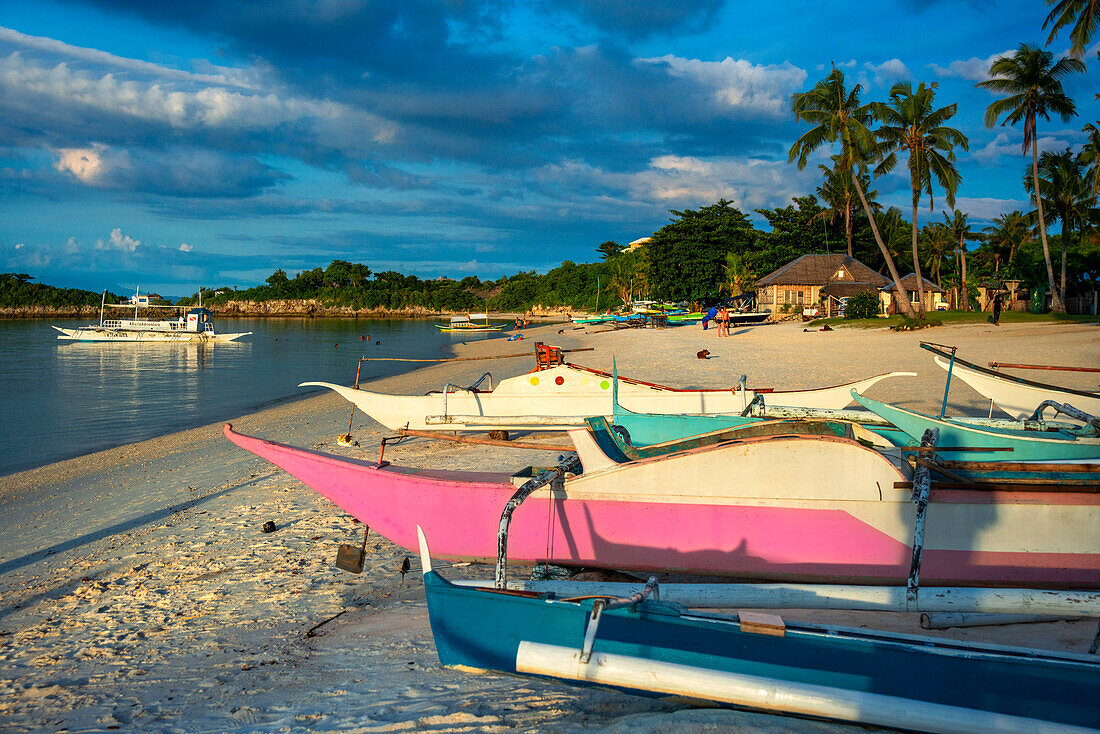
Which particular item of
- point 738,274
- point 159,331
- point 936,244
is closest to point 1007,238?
point 936,244

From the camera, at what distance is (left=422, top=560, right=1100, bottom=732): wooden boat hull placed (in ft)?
7.80

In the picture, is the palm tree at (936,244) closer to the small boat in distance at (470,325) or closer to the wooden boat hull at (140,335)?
the small boat in distance at (470,325)

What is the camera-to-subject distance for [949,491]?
387 cm

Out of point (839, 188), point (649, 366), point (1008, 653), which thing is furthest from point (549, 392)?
point (839, 188)

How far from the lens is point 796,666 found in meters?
2.61

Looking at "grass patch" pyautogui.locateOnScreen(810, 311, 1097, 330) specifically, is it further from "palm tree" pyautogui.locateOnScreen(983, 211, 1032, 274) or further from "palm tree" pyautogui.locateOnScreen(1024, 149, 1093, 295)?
"palm tree" pyautogui.locateOnScreen(983, 211, 1032, 274)

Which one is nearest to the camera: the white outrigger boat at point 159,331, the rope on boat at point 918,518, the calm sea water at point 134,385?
the rope on boat at point 918,518

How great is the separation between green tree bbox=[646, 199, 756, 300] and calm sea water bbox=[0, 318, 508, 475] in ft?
68.7

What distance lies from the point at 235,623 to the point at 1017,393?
28.1 feet

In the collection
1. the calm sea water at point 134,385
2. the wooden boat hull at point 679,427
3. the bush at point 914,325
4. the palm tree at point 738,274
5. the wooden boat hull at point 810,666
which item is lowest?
the calm sea water at point 134,385

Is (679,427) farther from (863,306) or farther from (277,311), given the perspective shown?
(277,311)

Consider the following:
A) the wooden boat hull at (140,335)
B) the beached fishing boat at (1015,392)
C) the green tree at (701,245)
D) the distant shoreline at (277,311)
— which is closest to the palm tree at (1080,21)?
the beached fishing boat at (1015,392)

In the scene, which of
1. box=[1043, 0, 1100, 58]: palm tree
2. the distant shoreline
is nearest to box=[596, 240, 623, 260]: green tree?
the distant shoreline

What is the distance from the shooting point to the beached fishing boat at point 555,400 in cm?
824
